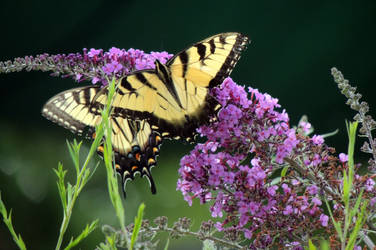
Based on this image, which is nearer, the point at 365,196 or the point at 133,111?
the point at 365,196

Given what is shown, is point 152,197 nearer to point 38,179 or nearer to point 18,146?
point 38,179

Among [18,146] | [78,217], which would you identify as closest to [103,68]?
[78,217]

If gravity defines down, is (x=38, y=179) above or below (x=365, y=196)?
below

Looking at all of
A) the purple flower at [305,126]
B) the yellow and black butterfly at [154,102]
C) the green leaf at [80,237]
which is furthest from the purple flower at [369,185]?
the green leaf at [80,237]

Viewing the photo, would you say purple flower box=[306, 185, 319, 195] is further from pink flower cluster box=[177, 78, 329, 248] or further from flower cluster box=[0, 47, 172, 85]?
flower cluster box=[0, 47, 172, 85]

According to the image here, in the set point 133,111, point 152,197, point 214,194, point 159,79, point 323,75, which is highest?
point 159,79
